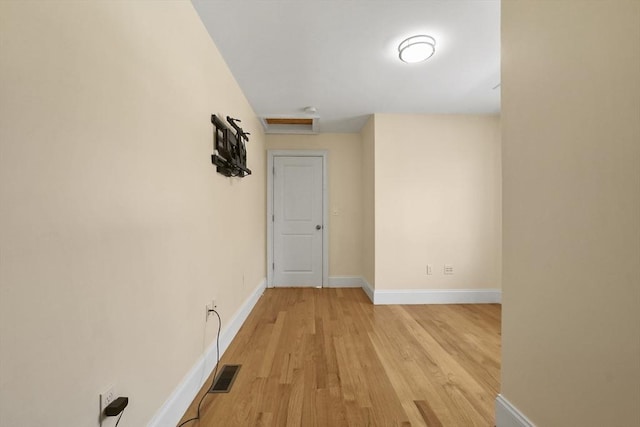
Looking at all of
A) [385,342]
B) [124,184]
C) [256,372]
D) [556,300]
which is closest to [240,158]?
[124,184]

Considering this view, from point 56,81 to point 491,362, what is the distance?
2854 mm

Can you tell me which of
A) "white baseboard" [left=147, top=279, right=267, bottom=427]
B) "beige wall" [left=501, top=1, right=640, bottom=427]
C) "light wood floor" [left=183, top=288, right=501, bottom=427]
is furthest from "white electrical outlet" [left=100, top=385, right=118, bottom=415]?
"beige wall" [left=501, top=1, right=640, bottom=427]

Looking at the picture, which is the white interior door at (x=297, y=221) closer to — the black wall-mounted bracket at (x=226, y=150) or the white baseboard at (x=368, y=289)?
the white baseboard at (x=368, y=289)

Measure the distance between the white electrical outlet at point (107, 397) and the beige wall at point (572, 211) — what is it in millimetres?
1688

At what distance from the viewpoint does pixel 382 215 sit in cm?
355

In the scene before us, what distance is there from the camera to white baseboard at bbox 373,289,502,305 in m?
3.52

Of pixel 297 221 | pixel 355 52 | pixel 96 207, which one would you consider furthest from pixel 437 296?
pixel 96 207

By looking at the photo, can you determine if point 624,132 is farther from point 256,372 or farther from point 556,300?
point 256,372

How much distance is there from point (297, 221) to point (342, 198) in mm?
809

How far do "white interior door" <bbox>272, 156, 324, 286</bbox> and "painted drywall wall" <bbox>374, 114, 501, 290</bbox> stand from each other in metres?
1.18

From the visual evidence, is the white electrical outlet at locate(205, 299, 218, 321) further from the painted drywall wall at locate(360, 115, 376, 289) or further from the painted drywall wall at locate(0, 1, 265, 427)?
the painted drywall wall at locate(360, 115, 376, 289)

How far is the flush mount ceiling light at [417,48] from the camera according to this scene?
6.61ft

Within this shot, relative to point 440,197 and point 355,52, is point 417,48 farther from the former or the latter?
point 440,197

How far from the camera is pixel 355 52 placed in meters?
2.18
